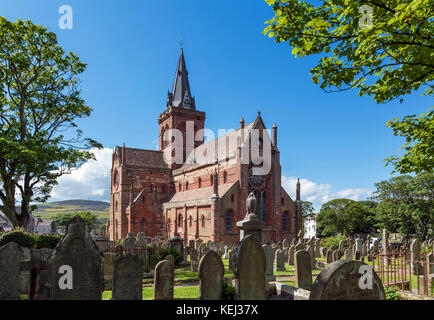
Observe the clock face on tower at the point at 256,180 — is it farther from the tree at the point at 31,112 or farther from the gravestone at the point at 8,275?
the gravestone at the point at 8,275

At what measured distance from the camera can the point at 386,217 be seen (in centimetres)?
3934

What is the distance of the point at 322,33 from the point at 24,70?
17.8 metres

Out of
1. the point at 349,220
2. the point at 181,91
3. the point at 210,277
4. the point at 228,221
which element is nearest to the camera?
the point at 210,277

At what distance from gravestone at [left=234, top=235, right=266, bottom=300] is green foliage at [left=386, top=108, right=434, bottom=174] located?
6100mm

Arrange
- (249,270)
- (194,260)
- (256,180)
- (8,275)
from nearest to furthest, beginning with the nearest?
1. (8,275)
2. (249,270)
3. (194,260)
4. (256,180)

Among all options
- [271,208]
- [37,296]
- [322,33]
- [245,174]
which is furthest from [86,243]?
[271,208]

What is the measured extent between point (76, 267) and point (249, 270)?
3818mm

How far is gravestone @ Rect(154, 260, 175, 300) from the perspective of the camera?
8836 mm

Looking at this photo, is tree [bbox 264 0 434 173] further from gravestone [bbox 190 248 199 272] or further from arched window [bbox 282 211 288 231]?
arched window [bbox 282 211 288 231]

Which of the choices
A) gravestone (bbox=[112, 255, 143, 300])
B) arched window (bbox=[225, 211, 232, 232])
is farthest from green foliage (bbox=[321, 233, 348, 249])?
gravestone (bbox=[112, 255, 143, 300])

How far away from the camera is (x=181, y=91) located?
51562mm

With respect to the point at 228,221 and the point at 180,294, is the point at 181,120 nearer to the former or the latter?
the point at 228,221

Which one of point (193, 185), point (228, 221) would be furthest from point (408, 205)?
point (193, 185)

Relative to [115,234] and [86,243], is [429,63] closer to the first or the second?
[86,243]
